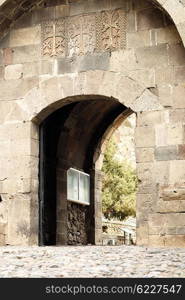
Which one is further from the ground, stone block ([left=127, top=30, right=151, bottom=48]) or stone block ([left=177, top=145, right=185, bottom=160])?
stone block ([left=127, top=30, right=151, bottom=48])

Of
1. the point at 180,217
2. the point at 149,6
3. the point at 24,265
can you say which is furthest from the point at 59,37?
the point at 24,265

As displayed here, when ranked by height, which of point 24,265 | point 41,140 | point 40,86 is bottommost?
point 24,265

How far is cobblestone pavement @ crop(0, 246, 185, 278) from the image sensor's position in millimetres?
5898

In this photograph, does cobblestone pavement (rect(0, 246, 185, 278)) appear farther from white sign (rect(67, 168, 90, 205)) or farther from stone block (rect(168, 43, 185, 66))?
white sign (rect(67, 168, 90, 205))

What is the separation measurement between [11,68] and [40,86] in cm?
58

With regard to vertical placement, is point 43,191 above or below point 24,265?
above

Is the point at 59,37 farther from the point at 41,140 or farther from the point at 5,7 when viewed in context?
the point at 41,140

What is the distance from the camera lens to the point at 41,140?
10.1 m

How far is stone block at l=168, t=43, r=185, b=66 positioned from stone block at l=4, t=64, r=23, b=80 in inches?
89.7

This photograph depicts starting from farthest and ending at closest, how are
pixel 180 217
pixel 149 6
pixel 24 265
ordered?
pixel 149 6 < pixel 180 217 < pixel 24 265

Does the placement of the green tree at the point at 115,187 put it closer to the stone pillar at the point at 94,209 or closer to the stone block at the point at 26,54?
the stone pillar at the point at 94,209

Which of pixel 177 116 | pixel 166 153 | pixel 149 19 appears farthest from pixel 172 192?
pixel 149 19

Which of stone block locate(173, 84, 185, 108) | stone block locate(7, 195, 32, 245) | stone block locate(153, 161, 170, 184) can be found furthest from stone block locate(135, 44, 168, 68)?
stone block locate(7, 195, 32, 245)

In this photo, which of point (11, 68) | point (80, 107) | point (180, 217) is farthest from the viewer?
point (80, 107)
